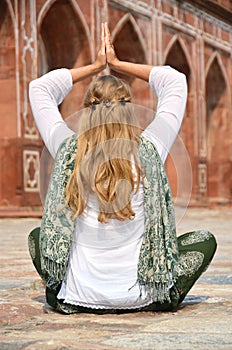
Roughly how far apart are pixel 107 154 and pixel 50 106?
0.45 meters

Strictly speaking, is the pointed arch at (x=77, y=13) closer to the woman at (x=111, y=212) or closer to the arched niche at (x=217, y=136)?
the arched niche at (x=217, y=136)

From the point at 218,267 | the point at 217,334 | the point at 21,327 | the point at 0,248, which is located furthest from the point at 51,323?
the point at 0,248

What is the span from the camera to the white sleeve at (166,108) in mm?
2910

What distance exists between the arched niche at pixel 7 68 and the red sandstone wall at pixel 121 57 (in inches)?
0.7

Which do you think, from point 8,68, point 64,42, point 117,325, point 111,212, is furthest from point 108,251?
point 64,42

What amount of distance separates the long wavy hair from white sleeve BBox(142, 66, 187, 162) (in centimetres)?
12

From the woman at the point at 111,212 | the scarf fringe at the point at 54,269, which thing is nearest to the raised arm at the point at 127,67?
the woman at the point at 111,212

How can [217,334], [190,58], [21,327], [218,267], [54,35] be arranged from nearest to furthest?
[217,334] → [21,327] → [218,267] → [54,35] → [190,58]

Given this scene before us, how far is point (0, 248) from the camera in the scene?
6.60 m

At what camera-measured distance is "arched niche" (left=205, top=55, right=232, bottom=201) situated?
21719 mm

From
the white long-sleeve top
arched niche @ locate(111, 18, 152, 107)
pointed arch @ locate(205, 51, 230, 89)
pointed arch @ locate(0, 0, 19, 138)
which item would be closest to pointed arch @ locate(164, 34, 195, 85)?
pointed arch @ locate(205, 51, 230, 89)

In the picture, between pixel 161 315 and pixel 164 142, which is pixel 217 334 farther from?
pixel 164 142

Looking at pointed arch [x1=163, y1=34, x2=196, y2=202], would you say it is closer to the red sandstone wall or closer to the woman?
→ the red sandstone wall

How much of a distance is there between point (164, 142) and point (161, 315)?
27.2 inches
